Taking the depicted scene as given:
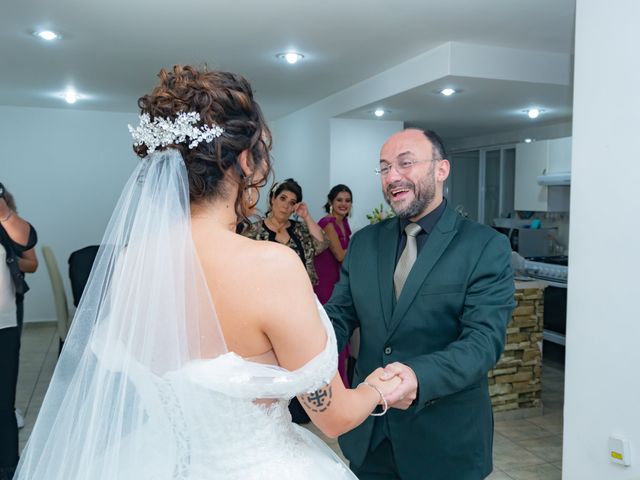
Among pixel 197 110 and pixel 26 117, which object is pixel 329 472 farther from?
pixel 26 117

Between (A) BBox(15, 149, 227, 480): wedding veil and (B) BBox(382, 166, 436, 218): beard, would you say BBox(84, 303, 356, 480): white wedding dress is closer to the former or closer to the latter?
(A) BBox(15, 149, 227, 480): wedding veil

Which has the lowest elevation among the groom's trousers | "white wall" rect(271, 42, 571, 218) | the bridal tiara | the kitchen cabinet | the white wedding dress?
the groom's trousers

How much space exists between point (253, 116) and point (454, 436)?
3.62 feet

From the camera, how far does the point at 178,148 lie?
1163mm

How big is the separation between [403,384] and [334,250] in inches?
117

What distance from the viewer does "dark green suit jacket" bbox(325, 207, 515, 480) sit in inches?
65.3

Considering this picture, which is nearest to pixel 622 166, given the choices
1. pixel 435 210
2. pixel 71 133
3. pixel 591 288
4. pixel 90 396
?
pixel 591 288

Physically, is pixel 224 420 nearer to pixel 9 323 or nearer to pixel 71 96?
pixel 9 323

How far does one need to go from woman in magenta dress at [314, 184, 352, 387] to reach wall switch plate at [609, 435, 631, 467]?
1816 millimetres

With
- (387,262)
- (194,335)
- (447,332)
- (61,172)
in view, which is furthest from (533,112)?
(194,335)

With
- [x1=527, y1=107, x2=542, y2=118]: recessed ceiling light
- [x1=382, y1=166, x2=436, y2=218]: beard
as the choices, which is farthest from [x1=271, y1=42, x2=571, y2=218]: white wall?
[x1=382, y1=166, x2=436, y2=218]: beard

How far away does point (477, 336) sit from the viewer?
63.5 inches

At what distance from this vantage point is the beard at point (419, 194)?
1.80 meters

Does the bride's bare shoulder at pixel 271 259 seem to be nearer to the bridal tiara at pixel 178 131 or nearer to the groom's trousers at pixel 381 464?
the bridal tiara at pixel 178 131
